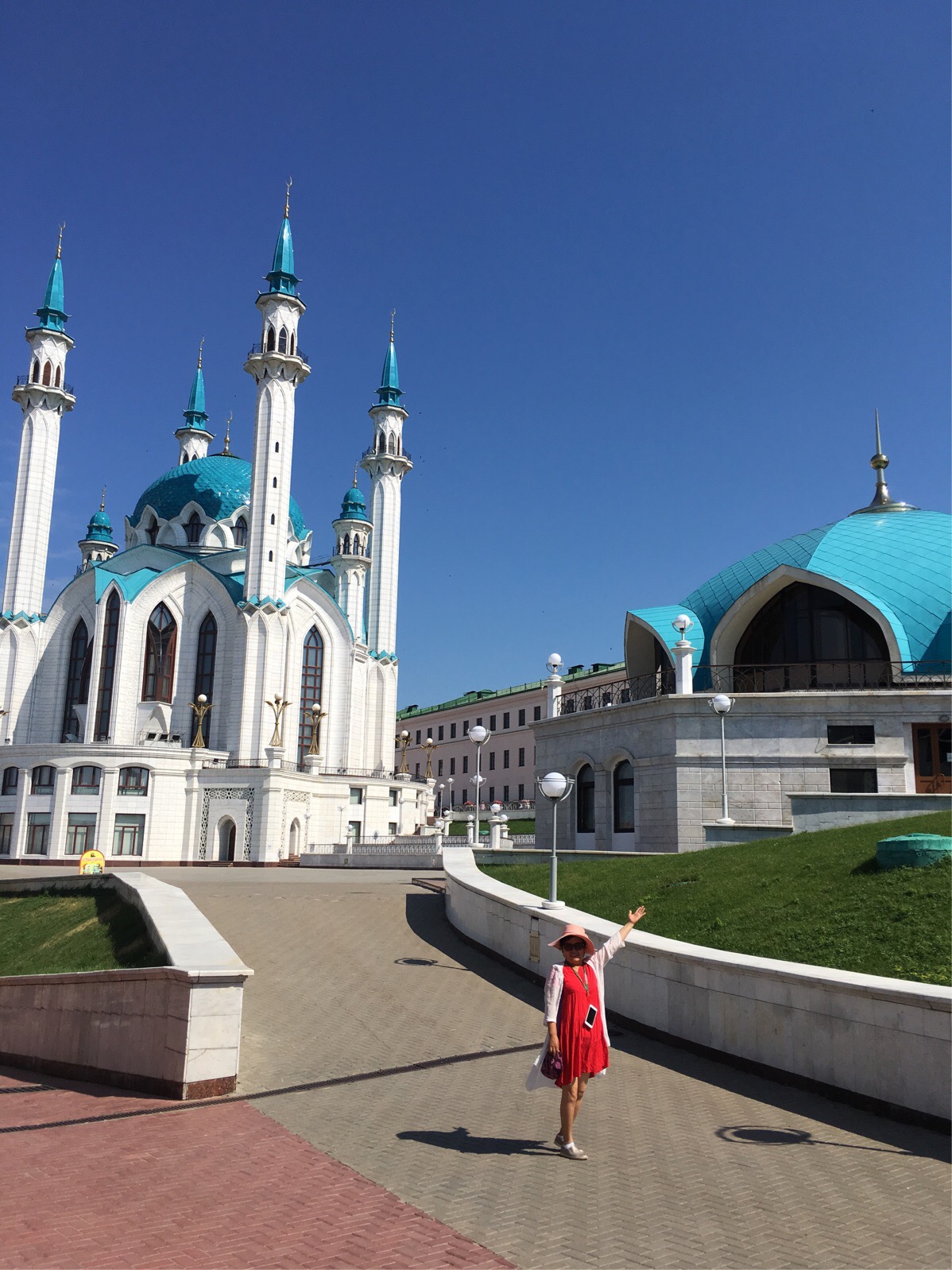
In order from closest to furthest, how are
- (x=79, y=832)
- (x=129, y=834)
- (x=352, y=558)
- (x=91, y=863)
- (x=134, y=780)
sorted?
(x=91, y=863), (x=79, y=832), (x=129, y=834), (x=134, y=780), (x=352, y=558)

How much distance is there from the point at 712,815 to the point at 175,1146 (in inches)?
658

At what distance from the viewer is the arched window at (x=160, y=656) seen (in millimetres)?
49812

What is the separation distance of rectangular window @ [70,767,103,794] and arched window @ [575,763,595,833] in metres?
25.1

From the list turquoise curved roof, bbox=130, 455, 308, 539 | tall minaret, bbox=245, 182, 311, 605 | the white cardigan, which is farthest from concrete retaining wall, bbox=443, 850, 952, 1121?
turquoise curved roof, bbox=130, 455, 308, 539

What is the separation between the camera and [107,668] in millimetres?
49594

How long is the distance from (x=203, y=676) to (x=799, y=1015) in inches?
1833

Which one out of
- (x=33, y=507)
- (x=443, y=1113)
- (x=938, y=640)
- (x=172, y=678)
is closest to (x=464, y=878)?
(x=443, y=1113)

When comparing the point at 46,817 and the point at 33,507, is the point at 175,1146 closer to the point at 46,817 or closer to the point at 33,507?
the point at 46,817

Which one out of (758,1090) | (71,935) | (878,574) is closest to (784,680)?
(878,574)

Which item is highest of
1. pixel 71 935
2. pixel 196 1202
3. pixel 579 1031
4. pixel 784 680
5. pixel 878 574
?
pixel 878 574

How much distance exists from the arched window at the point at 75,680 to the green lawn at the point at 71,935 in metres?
32.0

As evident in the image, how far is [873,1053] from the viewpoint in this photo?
670 cm

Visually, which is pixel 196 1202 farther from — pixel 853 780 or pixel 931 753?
pixel 931 753

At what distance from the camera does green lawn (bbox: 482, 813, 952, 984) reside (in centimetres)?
867
